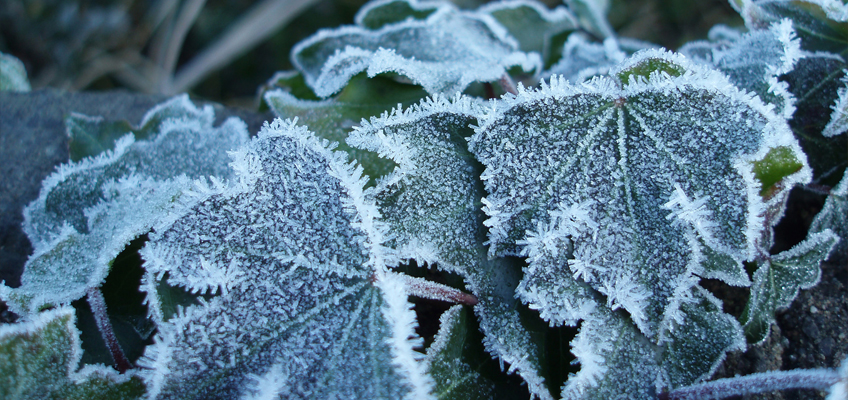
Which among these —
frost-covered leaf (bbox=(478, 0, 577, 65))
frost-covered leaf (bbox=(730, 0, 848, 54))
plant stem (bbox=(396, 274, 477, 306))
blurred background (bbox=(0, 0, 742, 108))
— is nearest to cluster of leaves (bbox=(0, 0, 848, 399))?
plant stem (bbox=(396, 274, 477, 306))

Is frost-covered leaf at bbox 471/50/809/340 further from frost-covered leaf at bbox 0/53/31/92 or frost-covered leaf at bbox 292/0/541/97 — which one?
frost-covered leaf at bbox 0/53/31/92

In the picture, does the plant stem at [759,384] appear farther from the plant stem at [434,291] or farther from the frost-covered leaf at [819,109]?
the frost-covered leaf at [819,109]

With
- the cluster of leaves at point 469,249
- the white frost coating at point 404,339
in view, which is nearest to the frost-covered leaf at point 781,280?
the cluster of leaves at point 469,249

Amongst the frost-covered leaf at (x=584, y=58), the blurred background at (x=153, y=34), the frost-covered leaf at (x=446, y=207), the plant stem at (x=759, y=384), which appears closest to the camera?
the plant stem at (x=759, y=384)

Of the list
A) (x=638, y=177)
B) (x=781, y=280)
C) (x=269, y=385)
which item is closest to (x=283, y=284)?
(x=269, y=385)

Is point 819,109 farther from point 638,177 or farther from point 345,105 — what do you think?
point 345,105
